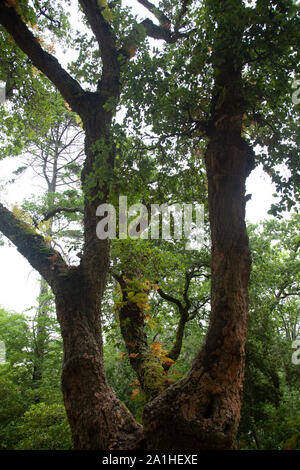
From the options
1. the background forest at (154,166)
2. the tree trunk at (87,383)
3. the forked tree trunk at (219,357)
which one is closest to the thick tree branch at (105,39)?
the background forest at (154,166)

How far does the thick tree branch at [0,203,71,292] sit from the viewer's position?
3734mm

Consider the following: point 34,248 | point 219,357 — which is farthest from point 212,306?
point 34,248

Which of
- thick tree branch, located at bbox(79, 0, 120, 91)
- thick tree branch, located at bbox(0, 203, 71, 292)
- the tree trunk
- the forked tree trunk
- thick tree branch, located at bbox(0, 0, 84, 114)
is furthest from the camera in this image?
thick tree branch, located at bbox(79, 0, 120, 91)

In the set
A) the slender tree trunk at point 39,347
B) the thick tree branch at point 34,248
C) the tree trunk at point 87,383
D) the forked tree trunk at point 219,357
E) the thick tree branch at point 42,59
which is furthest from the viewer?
the slender tree trunk at point 39,347

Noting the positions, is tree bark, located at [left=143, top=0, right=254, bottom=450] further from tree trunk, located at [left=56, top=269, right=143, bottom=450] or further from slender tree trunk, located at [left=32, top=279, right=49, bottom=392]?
slender tree trunk, located at [left=32, top=279, right=49, bottom=392]

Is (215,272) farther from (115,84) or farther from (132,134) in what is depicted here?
(115,84)

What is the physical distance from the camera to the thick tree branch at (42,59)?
164 inches

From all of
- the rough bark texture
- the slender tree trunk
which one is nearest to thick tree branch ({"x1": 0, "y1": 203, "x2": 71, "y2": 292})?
the rough bark texture

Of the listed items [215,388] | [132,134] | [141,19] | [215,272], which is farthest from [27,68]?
[215,388]

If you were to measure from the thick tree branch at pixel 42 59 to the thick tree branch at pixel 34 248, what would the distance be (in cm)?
188

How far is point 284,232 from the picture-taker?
12.5m

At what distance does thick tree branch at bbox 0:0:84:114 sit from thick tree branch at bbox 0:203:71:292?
1.88 m

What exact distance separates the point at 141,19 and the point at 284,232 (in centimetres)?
985

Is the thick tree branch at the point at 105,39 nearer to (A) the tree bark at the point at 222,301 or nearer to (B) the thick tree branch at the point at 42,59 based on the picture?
(B) the thick tree branch at the point at 42,59
